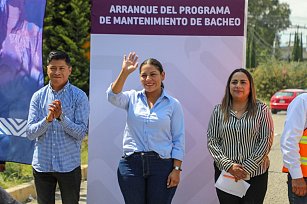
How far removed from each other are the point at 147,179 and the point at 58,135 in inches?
33.0

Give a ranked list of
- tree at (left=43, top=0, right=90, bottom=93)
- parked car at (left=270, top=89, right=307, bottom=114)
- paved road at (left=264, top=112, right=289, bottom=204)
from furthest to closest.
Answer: parked car at (left=270, top=89, right=307, bottom=114), tree at (left=43, top=0, right=90, bottom=93), paved road at (left=264, top=112, right=289, bottom=204)

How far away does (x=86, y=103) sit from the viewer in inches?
168

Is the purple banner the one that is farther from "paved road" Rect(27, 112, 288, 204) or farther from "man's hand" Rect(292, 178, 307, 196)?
"paved road" Rect(27, 112, 288, 204)

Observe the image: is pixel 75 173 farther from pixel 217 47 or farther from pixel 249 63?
pixel 249 63

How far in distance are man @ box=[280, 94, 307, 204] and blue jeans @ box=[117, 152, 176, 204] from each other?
97 cm

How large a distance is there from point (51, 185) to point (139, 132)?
91 cm

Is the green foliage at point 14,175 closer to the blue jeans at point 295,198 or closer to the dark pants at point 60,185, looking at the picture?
the dark pants at point 60,185

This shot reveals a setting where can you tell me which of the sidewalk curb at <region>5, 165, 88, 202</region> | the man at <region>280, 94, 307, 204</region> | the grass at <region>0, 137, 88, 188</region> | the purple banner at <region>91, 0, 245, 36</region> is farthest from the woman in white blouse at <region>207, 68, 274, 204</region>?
the grass at <region>0, 137, 88, 188</region>

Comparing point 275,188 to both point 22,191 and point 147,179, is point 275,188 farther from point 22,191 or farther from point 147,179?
point 147,179

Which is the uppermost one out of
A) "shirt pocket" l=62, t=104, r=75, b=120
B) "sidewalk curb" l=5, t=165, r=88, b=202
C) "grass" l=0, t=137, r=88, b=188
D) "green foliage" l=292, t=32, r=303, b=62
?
"green foliage" l=292, t=32, r=303, b=62

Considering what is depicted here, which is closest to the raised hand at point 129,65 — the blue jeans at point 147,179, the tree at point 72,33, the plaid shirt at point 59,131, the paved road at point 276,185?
the plaid shirt at point 59,131

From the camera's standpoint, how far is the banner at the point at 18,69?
5203mm

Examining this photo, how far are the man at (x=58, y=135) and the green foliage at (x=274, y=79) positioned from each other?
30.3 metres

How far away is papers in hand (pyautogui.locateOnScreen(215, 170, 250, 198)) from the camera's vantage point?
13.5ft
